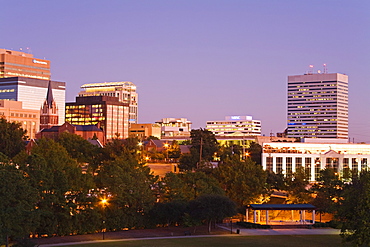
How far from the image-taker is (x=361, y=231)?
48.5 metres

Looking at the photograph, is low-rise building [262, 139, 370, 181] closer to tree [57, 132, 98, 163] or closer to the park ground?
tree [57, 132, 98, 163]

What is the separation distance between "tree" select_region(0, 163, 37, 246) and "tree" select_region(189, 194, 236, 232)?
2407 cm

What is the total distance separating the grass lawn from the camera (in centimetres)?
6644

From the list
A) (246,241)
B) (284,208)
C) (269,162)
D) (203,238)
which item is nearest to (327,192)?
(284,208)

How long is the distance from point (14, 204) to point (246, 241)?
89.7ft

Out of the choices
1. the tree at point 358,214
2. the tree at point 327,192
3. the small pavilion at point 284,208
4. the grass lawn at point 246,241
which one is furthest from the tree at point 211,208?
the tree at point 358,214

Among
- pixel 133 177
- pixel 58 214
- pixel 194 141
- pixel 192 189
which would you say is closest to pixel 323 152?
pixel 194 141

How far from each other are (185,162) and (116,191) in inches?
2340

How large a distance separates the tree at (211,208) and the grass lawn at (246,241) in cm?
467

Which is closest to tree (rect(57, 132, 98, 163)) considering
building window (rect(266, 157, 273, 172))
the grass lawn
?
the grass lawn

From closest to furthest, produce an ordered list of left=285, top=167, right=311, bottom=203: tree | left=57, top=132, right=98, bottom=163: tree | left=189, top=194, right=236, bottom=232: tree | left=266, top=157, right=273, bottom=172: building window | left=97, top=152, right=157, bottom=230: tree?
left=189, top=194, right=236, bottom=232: tree → left=97, top=152, right=157, bottom=230: tree → left=285, top=167, right=311, bottom=203: tree → left=57, top=132, right=98, bottom=163: tree → left=266, top=157, right=273, bottom=172: building window

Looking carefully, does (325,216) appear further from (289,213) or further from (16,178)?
(16,178)

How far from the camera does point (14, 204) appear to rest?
60.5 m

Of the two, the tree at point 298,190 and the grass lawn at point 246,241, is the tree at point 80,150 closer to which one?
the tree at point 298,190
